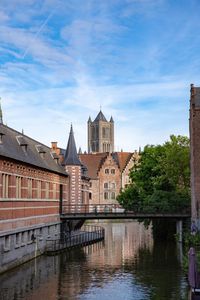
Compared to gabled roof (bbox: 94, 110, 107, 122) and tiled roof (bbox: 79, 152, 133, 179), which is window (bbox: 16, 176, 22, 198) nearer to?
tiled roof (bbox: 79, 152, 133, 179)

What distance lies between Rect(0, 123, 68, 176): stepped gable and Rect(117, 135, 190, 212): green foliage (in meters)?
9.29

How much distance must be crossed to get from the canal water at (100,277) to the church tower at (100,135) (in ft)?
352

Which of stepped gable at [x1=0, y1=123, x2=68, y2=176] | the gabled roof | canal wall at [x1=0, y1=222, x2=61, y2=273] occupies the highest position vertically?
the gabled roof

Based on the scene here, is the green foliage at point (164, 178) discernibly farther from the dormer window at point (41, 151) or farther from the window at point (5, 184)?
the window at point (5, 184)

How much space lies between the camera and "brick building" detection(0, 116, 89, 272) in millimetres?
26484

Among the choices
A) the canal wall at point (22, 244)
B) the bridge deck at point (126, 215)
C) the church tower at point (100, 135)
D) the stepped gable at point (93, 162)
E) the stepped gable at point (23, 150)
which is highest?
the church tower at point (100, 135)

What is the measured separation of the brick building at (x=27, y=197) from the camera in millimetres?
26484

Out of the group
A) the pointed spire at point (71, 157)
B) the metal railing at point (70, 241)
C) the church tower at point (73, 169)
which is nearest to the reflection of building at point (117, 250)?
the metal railing at point (70, 241)

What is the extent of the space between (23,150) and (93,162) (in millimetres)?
57284

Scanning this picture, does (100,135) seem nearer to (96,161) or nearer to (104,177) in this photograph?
(96,161)

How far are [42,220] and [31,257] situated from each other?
4.19m

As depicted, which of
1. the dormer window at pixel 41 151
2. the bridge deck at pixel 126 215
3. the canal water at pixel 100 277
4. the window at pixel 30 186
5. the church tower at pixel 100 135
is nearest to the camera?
the canal water at pixel 100 277

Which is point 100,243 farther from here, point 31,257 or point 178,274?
point 178,274

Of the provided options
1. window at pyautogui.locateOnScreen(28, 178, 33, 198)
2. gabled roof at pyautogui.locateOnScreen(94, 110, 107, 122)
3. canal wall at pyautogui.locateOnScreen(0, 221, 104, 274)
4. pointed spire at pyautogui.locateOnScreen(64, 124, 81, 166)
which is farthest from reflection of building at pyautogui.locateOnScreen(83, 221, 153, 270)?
gabled roof at pyautogui.locateOnScreen(94, 110, 107, 122)
